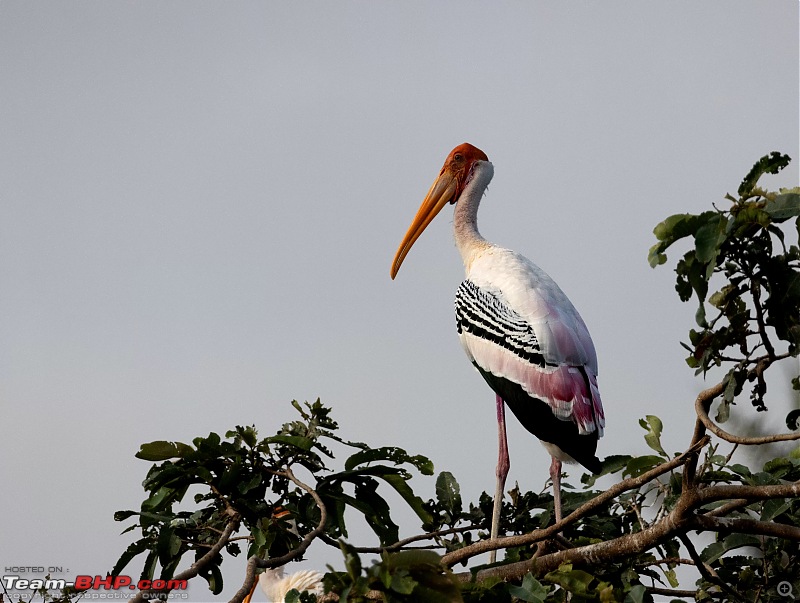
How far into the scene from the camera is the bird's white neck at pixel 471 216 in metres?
6.63

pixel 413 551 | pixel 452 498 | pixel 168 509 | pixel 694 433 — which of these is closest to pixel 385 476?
pixel 452 498

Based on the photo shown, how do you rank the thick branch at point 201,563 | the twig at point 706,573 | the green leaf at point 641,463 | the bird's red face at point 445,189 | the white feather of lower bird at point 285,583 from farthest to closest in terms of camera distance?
1. the bird's red face at point 445,189
2. the white feather of lower bird at point 285,583
3. the green leaf at point 641,463
4. the twig at point 706,573
5. the thick branch at point 201,563

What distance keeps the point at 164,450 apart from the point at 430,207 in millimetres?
3497

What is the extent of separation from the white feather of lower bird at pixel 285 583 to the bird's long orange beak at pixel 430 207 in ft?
6.72

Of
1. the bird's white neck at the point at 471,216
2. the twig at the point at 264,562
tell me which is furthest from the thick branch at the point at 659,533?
the bird's white neck at the point at 471,216

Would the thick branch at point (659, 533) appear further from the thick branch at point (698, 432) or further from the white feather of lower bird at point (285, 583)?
the white feather of lower bird at point (285, 583)

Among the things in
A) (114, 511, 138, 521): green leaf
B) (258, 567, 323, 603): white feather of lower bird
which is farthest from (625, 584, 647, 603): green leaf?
(258, 567, 323, 603): white feather of lower bird

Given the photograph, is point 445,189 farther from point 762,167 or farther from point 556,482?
point 762,167

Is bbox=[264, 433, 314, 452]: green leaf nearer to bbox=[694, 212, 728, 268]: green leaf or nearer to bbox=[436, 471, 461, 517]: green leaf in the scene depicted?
bbox=[436, 471, 461, 517]: green leaf

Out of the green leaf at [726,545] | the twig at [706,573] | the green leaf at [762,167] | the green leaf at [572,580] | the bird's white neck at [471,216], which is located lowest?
the green leaf at [572,580]

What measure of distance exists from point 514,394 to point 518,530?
0.90m

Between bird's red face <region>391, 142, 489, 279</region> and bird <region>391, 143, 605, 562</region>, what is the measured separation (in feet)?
2.28

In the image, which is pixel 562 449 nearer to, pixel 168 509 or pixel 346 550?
pixel 168 509

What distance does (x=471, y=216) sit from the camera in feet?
22.7
